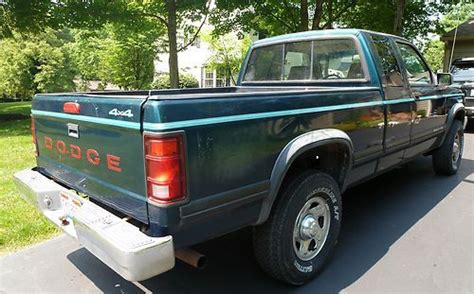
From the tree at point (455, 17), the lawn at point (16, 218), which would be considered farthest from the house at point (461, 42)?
the lawn at point (16, 218)

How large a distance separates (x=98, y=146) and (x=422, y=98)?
363 centimetres

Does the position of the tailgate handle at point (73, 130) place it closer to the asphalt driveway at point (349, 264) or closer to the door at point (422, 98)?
the asphalt driveway at point (349, 264)

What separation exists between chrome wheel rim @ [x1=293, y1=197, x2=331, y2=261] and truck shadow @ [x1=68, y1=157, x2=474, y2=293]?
0.82 ft

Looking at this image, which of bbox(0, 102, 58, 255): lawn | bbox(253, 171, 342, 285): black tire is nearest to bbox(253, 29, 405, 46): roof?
bbox(253, 171, 342, 285): black tire

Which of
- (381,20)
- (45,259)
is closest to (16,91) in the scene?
(381,20)

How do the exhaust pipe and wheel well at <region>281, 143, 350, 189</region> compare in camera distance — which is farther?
wheel well at <region>281, 143, 350, 189</region>

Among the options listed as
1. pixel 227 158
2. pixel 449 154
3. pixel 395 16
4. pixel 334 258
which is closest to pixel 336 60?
pixel 334 258

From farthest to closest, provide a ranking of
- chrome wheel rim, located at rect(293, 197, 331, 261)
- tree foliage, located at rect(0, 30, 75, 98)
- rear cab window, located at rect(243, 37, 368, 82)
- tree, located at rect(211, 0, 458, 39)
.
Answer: tree foliage, located at rect(0, 30, 75, 98), tree, located at rect(211, 0, 458, 39), rear cab window, located at rect(243, 37, 368, 82), chrome wheel rim, located at rect(293, 197, 331, 261)

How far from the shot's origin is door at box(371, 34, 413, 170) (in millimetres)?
3811

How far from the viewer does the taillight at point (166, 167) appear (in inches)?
81.0

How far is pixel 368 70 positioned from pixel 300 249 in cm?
181

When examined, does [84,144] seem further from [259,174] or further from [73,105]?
[259,174]

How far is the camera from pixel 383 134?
3.74 meters

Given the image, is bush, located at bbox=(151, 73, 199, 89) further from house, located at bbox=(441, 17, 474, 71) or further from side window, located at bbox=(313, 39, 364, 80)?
side window, located at bbox=(313, 39, 364, 80)
